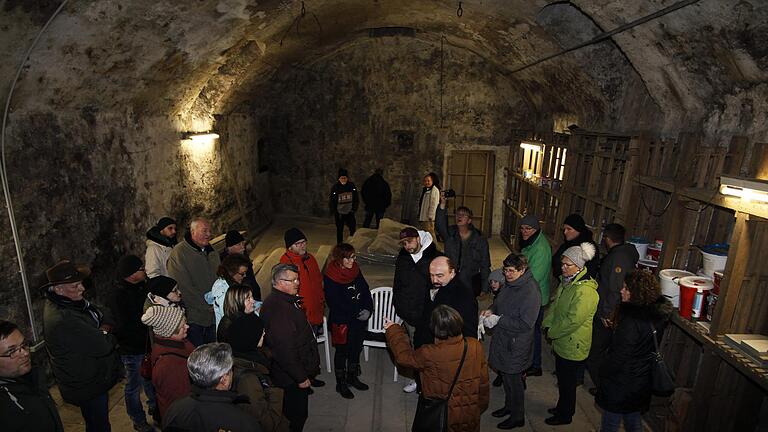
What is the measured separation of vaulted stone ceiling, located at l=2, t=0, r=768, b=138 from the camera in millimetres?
3547

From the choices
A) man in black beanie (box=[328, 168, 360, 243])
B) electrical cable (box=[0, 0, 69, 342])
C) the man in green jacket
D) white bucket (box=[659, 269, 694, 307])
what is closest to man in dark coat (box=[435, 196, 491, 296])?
the man in green jacket

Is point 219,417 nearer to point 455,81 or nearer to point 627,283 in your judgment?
point 627,283

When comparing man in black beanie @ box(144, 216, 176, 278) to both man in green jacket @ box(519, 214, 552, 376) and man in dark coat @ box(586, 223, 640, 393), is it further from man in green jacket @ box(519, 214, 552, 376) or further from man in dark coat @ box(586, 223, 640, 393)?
man in dark coat @ box(586, 223, 640, 393)

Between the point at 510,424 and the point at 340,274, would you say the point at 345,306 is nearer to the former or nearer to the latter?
the point at 340,274

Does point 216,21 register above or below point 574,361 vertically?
above

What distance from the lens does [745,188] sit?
2.97 meters

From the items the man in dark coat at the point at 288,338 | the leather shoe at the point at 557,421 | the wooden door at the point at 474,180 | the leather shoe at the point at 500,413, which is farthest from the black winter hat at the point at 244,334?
the wooden door at the point at 474,180

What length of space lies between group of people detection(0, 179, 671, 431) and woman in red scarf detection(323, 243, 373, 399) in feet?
0.05

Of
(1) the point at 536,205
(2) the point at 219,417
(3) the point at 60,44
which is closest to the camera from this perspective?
(2) the point at 219,417

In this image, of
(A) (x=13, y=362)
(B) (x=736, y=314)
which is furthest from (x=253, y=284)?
(B) (x=736, y=314)

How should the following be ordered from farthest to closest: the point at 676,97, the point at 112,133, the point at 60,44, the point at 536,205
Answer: the point at 536,205 < the point at 112,133 < the point at 676,97 < the point at 60,44

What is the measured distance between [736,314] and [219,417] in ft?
12.4

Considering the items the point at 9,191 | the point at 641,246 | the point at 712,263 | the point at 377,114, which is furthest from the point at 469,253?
the point at 377,114

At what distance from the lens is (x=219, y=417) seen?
2189 millimetres
